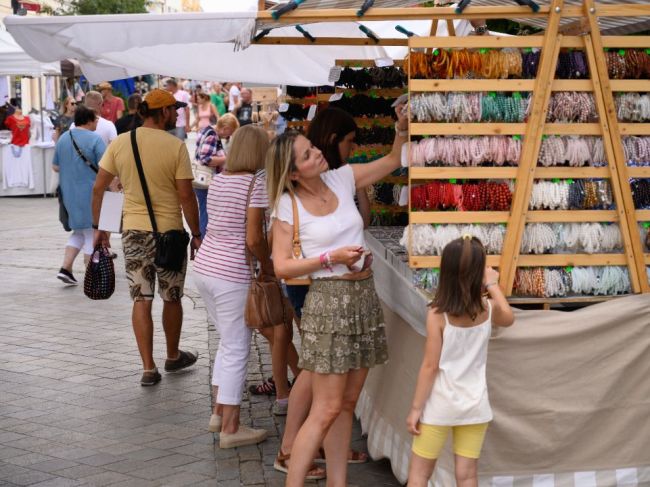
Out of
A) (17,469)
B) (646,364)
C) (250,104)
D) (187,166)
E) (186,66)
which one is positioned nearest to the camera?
(646,364)

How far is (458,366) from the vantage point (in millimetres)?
4211

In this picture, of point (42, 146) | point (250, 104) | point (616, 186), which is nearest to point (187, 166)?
point (616, 186)

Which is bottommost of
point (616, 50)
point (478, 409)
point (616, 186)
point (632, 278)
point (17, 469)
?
point (17, 469)

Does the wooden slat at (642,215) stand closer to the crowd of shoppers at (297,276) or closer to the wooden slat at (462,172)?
the wooden slat at (462,172)

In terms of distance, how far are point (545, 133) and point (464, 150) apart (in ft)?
1.20

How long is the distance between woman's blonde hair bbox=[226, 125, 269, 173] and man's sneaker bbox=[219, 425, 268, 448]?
144 cm

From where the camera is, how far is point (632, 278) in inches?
192

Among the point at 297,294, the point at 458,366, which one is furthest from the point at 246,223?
the point at 458,366

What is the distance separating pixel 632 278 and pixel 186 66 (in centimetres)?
518

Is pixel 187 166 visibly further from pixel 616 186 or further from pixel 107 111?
pixel 107 111

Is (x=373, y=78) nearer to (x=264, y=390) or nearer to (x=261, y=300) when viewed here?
(x=261, y=300)

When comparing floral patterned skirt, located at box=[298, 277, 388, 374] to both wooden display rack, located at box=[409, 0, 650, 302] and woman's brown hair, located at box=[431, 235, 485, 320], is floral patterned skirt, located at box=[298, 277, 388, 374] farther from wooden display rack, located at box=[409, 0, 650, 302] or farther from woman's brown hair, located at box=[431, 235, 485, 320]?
woman's brown hair, located at box=[431, 235, 485, 320]

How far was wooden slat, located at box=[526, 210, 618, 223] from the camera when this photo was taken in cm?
479

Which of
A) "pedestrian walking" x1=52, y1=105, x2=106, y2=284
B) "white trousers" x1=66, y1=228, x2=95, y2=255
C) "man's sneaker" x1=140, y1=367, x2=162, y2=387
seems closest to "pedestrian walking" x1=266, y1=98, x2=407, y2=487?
"man's sneaker" x1=140, y1=367, x2=162, y2=387
